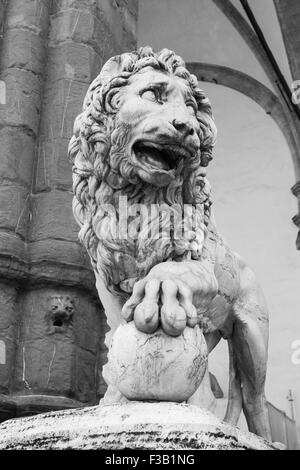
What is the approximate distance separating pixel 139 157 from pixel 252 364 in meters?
0.73

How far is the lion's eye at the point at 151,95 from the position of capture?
1872 millimetres

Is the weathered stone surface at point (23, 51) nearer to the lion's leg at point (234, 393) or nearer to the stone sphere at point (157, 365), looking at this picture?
the lion's leg at point (234, 393)

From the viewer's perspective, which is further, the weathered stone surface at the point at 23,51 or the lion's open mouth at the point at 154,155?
the weathered stone surface at the point at 23,51

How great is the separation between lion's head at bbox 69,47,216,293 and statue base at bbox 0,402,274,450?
0.50 metres

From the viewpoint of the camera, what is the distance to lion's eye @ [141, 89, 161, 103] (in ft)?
6.14

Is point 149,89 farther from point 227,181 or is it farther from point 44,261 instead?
point 227,181

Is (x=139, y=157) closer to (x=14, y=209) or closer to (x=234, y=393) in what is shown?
(x=234, y=393)

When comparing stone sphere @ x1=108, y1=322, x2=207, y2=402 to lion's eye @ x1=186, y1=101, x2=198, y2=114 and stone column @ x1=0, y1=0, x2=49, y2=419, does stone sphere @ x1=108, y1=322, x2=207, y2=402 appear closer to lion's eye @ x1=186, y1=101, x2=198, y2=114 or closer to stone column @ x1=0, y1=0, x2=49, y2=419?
lion's eye @ x1=186, y1=101, x2=198, y2=114

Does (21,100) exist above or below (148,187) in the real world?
above

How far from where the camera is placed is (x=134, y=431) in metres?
1.36

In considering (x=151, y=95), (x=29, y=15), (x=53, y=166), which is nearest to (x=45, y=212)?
(x=53, y=166)

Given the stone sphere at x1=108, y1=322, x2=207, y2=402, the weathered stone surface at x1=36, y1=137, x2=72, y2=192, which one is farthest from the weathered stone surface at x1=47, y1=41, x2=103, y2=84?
the stone sphere at x1=108, y1=322, x2=207, y2=402

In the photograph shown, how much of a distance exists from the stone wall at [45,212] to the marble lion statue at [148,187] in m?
0.80

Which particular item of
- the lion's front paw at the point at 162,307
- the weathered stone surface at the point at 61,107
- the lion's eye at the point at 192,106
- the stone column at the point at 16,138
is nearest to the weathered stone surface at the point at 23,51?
the stone column at the point at 16,138
